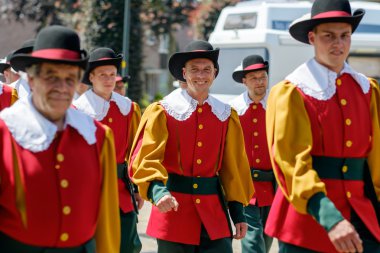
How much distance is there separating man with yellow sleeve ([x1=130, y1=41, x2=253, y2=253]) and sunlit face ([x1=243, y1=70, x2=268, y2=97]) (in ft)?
7.86

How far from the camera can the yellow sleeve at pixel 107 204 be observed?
4.04 m

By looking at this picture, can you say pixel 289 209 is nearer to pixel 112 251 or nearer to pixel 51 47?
pixel 112 251

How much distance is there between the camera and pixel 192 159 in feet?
18.1

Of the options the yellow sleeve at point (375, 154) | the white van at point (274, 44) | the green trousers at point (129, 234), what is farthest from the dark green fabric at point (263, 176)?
the white van at point (274, 44)

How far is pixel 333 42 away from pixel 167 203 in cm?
165

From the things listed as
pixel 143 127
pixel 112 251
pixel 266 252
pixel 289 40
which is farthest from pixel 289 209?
pixel 289 40

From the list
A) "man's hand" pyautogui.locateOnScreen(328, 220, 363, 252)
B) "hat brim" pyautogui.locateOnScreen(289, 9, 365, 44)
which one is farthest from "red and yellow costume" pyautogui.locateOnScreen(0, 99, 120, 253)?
"hat brim" pyautogui.locateOnScreen(289, 9, 365, 44)

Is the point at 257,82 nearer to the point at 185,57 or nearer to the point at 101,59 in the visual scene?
the point at 101,59

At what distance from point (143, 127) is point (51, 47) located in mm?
1952

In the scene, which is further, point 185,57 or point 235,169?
point 185,57

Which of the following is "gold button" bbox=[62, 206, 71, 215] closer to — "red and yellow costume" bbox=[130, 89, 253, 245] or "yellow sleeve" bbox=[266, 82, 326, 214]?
"yellow sleeve" bbox=[266, 82, 326, 214]

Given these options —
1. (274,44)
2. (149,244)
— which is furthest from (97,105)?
(274,44)

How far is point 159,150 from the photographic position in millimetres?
5430

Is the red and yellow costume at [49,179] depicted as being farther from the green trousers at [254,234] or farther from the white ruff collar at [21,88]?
the white ruff collar at [21,88]
